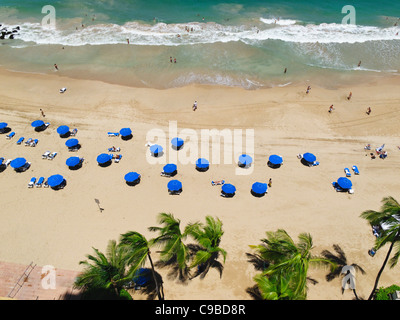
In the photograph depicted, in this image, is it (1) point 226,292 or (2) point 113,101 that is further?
(2) point 113,101

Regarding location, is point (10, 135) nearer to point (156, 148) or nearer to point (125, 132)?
point (125, 132)

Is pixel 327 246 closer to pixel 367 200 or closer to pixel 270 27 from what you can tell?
pixel 367 200

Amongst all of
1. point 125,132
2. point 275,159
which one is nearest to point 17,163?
point 125,132

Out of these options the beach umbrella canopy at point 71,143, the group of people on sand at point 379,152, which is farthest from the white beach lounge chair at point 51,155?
the group of people on sand at point 379,152

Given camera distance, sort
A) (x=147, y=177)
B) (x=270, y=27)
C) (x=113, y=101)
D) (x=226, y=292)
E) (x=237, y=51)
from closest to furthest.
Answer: (x=226, y=292) < (x=147, y=177) < (x=113, y=101) < (x=237, y=51) < (x=270, y=27)

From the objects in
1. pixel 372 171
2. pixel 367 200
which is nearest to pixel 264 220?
pixel 367 200

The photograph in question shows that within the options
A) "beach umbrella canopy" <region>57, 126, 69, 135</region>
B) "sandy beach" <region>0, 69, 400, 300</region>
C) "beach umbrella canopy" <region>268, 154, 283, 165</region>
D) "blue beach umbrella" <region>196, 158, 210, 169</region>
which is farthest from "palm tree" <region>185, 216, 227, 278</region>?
"beach umbrella canopy" <region>57, 126, 69, 135</region>

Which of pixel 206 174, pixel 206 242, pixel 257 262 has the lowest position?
pixel 257 262

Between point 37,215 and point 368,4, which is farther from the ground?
point 368,4
